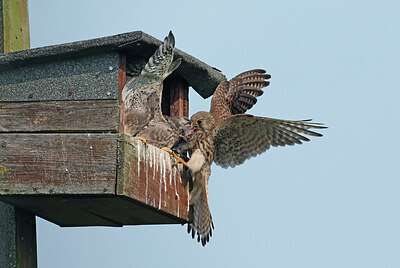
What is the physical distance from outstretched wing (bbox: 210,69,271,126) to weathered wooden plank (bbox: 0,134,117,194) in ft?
6.07

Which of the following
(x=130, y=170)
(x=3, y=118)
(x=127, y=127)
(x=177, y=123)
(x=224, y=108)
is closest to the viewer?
(x=130, y=170)

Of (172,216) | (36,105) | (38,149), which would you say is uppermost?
(36,105)

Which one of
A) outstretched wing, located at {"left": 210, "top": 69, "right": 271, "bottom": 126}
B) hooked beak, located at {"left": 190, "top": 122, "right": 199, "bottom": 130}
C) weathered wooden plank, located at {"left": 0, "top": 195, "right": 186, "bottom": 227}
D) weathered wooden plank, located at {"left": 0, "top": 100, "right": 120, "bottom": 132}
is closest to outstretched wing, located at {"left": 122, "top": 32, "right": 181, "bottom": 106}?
weathered wooden plank, located at {"left": 0, "top": 100, "right": 120, "bottom": 132}

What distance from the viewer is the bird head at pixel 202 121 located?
20.3 feet

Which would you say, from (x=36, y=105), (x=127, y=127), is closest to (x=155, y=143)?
(x=127, y=127)

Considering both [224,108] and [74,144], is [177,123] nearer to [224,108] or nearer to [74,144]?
[224,108]

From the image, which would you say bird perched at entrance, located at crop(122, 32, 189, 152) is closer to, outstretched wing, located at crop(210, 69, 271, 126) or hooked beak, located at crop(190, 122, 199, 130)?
hooked beak, located at crop(190, 122, 199, 130)

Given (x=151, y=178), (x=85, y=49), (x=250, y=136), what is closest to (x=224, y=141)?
(x=250, y=136)

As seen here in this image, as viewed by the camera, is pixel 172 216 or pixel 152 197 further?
pixel 172 216

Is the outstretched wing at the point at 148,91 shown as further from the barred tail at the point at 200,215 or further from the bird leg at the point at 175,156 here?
the barred tail at the point at 200,215

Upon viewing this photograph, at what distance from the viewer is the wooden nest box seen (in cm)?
483

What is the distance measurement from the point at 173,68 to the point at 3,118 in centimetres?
126

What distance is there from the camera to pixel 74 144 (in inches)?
193

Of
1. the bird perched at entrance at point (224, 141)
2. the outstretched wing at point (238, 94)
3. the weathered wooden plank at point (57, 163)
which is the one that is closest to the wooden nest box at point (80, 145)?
the weathered wooden plank at point (57, 163)
